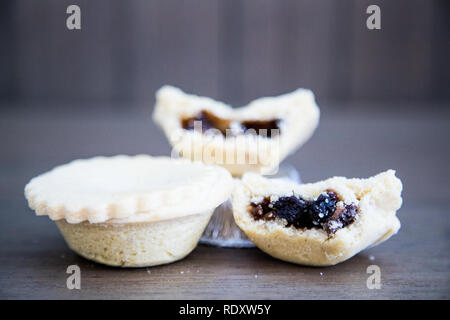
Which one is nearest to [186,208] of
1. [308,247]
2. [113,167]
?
[308,247]

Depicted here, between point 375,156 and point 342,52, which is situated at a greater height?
point 342,52

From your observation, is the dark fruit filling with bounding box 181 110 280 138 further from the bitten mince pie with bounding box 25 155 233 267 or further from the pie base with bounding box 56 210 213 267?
the pie base with bounding box 56 210 213 267

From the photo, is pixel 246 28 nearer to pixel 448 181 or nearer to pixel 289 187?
pixel 448 181

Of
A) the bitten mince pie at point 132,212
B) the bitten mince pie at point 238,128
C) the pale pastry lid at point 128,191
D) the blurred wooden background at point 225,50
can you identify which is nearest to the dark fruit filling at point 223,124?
the bitten mince pie at point 238,128

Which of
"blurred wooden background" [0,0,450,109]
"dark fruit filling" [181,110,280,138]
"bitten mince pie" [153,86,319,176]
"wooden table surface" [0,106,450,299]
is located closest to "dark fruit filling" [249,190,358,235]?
"wooden table surface" [0,106,450,299]

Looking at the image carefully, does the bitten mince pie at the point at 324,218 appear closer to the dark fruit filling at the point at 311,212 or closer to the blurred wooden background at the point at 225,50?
the dark fruit filling at the point at 311,212

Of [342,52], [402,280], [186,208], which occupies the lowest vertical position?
[402,280]

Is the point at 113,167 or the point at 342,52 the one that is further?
the point at 342,52
